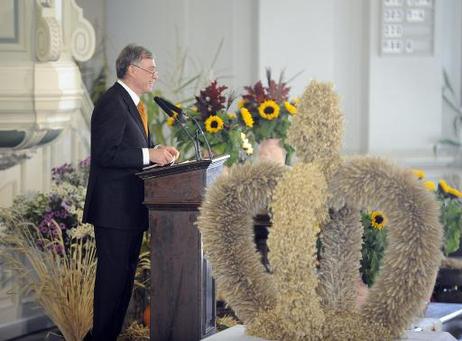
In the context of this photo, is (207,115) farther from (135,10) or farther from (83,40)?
(135,10)

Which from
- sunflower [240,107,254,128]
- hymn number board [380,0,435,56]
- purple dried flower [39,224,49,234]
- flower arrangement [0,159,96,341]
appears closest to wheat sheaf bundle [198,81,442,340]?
flower arrangement [0,159,96,341]

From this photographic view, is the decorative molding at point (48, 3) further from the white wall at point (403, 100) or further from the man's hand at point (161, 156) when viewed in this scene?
the white wall at point (403, 100)

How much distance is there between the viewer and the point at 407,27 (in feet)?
24.3

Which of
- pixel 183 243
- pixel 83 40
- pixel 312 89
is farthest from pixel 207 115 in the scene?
pixel 312 89

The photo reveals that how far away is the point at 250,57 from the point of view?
7340mm

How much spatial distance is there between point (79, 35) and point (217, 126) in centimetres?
100

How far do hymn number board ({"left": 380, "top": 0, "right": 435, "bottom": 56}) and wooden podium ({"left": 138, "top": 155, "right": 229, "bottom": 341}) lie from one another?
339cm

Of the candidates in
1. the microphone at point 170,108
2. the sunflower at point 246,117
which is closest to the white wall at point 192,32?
the sunflower at point 246,117

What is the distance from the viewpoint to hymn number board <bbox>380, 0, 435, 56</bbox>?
7359 mm

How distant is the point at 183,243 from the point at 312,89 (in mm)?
1609

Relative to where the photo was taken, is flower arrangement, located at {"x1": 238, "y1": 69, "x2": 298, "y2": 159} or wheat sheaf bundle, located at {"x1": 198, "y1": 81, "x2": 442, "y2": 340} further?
flower arrangement, located at {"x1": 238, "y1": 69, "x2": 298, "y2": 159}

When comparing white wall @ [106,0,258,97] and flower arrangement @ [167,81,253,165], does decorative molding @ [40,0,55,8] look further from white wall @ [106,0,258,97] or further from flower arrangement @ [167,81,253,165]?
white wall @ [106,0,258,97]

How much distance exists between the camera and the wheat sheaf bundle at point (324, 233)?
104 inches

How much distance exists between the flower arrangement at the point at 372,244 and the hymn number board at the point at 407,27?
277 cm
